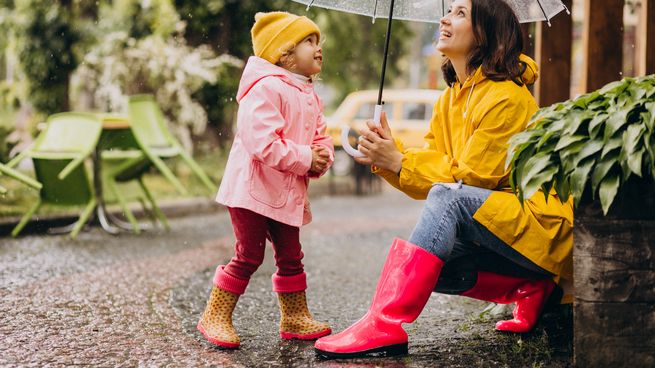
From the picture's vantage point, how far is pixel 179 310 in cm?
487

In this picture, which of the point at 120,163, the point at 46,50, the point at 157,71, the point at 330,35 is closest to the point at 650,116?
the point at 120,163

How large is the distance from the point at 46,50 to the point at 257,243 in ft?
35.0

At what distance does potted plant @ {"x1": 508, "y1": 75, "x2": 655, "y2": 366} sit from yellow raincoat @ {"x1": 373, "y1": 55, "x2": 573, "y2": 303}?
0.38m

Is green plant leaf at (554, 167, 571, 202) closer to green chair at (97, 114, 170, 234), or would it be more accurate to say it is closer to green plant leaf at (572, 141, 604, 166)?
green plant leaf at (572, 141, 604, 166)

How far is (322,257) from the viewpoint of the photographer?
7211 millimetres

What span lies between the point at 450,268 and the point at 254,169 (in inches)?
36.3

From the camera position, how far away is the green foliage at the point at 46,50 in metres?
13.5

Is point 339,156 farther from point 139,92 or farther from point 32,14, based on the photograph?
point 32,14

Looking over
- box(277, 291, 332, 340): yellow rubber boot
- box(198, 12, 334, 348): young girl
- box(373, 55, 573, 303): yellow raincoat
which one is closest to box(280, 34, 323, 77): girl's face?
box(198, 12, 334, 348): young girl

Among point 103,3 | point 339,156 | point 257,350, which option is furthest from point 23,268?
point 339,156

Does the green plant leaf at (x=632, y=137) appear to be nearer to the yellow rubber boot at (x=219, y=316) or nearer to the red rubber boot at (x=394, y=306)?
the red rubber boot at (x=394, y=306)

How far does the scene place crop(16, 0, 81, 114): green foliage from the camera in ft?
44.4

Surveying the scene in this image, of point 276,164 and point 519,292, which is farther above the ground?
point 276,164

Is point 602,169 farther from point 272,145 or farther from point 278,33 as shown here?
point 278,33
